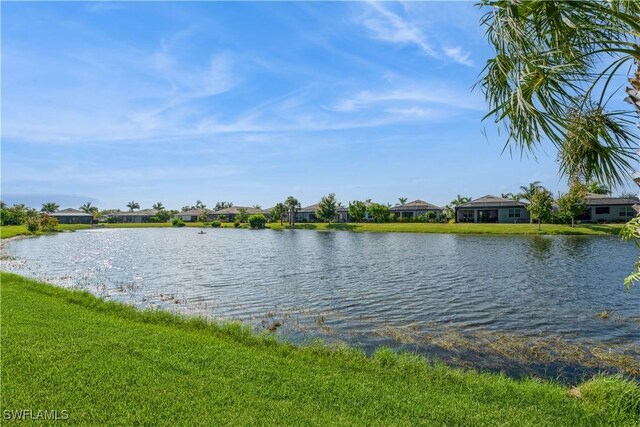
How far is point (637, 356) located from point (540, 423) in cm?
719

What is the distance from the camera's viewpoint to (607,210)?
61.3m

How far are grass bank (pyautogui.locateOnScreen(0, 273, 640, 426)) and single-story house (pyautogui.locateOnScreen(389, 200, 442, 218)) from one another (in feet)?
261

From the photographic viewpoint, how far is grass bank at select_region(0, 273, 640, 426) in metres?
5.50

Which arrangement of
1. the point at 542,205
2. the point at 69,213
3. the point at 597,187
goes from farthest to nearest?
the point at 69,213
the point at 542,205
the point at 597,187

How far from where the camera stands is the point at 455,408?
5.98m

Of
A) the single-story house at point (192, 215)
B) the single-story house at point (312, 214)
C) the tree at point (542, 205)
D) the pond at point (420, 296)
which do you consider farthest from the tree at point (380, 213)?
the single-story house at point (192, 215)

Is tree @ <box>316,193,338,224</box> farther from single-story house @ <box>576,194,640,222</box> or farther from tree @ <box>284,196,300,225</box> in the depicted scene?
single-story house @ <box>576,194,640,222</box>

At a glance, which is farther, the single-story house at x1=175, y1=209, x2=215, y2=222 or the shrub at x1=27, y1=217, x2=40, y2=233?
the single-story house at x1=175, y1=209, x2=215, y2=222

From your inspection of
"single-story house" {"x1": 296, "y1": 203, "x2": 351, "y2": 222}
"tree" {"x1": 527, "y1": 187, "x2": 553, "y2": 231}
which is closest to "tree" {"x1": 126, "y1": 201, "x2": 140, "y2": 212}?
"single-story house" {"x1": 296, "y1": 203, "x2": 351, "y2": 222}

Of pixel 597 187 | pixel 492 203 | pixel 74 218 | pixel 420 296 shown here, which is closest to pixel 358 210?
pixel 492 203

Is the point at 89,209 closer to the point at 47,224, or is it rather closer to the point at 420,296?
the point at 47,224

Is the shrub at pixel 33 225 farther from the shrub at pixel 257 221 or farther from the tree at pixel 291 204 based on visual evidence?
the tree at pixel 291 204

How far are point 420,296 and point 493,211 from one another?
59.9 m

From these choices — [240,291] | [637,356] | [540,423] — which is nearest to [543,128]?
[540,423]
